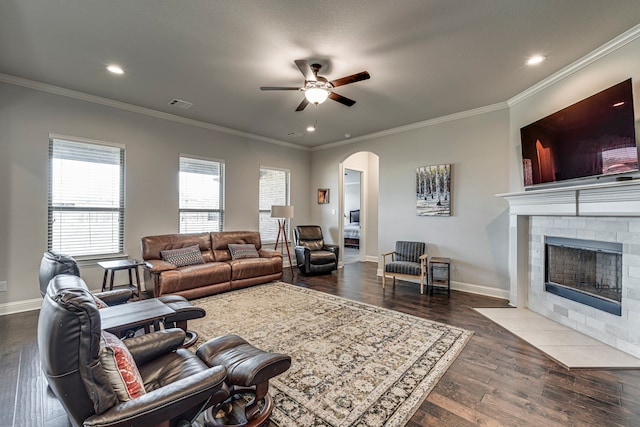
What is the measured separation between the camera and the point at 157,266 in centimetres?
413

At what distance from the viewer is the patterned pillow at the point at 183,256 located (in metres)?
4.57

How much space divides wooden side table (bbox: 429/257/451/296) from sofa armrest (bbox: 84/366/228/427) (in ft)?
13.6

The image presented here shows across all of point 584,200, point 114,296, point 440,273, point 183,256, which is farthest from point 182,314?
point 440,273

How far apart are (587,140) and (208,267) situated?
16.3 ft

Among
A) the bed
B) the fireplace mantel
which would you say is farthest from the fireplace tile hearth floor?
the bed

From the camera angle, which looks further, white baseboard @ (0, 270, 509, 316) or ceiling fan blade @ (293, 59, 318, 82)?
white baseboard @ (0, 270, 509, 316)

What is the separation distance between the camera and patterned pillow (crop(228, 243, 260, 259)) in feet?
17.3

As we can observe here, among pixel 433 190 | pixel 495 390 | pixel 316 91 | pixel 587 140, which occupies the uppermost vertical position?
pixel 316 91

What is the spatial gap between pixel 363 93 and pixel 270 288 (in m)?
3.40

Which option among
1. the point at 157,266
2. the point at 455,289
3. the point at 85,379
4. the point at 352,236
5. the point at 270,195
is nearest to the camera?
the point at 85,379

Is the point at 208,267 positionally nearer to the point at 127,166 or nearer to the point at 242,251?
the point at 242,251

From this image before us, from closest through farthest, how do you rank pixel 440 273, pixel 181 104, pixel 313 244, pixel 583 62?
1. pixel 583 62
2. pixel 181 104
3. pixel 440 273
4. pixel 313 244

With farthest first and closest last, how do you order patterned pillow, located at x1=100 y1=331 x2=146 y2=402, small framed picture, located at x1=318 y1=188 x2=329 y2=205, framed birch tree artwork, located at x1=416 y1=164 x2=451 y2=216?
1. small framed picture, located at x1=318 y1=188 x2=329 y2=205
2. framed birch tree artwork, located at x1=416 y1=164 x2=451 y2=216
3. patterned pillow, located at x1=100 y1=331 x2=146 y2=402

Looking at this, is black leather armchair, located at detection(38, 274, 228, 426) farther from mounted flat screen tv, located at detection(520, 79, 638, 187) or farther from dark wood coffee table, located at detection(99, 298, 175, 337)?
mounted flat screen tv, located at detection(520, 79, 638, 187)
